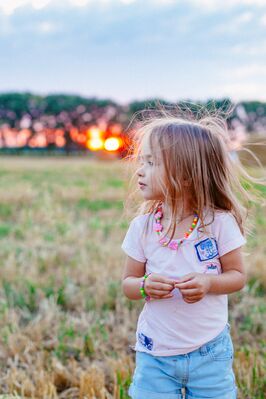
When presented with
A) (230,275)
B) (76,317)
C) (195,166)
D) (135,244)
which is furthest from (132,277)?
(76,317)

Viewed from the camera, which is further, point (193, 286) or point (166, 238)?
point (166, 238)

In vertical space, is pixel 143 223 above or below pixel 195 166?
below

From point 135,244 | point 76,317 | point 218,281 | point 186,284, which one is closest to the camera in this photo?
point 186,284

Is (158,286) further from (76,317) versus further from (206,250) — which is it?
(76,317)

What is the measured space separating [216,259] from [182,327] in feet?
0.94

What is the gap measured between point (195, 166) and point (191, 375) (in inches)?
30.7

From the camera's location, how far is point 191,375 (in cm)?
199

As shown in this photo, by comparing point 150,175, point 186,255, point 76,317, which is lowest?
point 76,317

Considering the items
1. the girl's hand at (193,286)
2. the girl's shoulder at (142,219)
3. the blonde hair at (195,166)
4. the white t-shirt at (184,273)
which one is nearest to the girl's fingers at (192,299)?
the girl's hand at (193,286)

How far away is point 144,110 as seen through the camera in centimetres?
236

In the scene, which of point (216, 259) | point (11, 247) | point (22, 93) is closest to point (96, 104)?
point (22, 93)

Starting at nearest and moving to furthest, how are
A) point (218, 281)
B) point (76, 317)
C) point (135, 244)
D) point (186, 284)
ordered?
point (186, 284) < point (218, 281) < point (135, 244) < point (76, 317)

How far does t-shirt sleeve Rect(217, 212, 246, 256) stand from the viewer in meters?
1.96

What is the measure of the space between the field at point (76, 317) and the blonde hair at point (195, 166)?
29 cm
